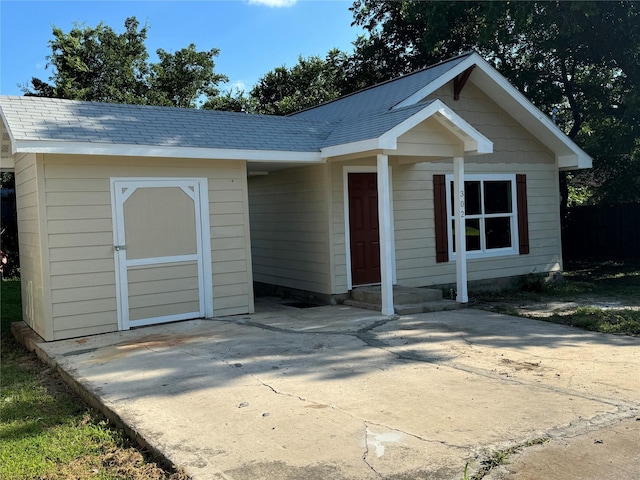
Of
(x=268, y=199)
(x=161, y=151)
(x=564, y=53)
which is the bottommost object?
(x=268, y=199)

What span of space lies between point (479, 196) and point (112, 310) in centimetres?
710

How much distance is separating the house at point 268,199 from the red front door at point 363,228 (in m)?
0.02

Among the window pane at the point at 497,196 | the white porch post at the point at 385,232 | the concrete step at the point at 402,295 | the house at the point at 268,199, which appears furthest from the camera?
the window pane at the point at 497,196

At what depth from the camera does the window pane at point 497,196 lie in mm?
11453

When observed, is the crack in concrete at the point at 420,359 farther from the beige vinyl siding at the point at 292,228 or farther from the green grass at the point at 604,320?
the beige vinyl siding at the point at 292,228

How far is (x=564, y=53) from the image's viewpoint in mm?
16109

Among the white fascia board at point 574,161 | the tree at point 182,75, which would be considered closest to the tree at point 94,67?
the tree at point 182,75

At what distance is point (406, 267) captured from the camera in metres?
10.5

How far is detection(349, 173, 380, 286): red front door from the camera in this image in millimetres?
9992

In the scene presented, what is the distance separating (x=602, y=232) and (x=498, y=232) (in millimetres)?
7049

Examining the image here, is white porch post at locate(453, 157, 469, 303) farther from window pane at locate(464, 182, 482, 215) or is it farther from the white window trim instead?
window pane at locate(464, 182, 482, 215)

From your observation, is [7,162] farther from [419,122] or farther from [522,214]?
[522,214]

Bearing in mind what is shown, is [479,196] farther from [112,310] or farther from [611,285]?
[112,310]

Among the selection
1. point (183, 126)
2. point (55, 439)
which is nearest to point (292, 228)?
point (183, 126)
